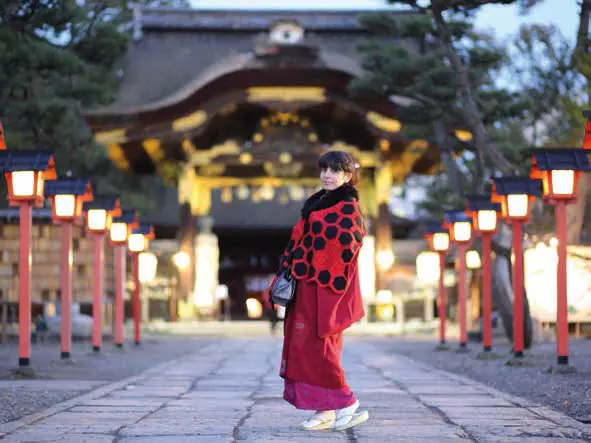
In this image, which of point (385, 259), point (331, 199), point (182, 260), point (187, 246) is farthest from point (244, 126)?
point (331, 199)

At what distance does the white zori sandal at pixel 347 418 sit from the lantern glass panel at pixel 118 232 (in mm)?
11037

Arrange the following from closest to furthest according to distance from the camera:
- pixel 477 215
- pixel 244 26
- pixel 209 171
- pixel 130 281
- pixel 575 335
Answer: pixel 477 215, pixel 575 335, pixel 130 281, pixel 209 171, pixel 244 26

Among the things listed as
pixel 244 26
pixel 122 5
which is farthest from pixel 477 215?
pixel 244 26

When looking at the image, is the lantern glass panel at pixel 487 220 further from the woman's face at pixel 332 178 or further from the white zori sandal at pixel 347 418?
the white zori sandal at pixel 347 418

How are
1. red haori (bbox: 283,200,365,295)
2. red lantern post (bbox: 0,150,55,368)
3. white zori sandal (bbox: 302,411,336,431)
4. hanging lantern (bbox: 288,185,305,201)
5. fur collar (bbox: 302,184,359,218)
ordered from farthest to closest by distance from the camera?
hanging lantern (bbox: 288,185,305,201), red lantern post (bbox: 0,150,55,368), fur collar (bbox: 302,184,359,218), red haori (bbox: 283,200,365,295), white zori sandal (bbox: 302,411,336,431)

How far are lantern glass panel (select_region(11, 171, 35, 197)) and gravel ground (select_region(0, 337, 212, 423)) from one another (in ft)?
5.82

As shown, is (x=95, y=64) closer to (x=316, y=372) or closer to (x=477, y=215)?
(x=477, y=215)

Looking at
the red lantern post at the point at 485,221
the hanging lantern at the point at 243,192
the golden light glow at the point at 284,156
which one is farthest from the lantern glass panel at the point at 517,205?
the hanging lantern at the point at 243,192

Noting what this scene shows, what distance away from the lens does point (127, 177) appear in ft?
103

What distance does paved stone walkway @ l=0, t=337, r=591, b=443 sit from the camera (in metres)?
5.98

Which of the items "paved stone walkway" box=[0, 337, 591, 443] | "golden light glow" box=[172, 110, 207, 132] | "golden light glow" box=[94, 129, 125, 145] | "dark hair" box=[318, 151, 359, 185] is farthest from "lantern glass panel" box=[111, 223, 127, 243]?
"golden light glow" box=[172, 110, 207, 132]

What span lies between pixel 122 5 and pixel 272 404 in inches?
456

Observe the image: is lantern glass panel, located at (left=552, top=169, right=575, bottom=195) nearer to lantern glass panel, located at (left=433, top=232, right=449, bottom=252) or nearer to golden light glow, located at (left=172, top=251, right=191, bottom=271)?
lantern glass panel, located at (left=433, top=232, right=449, bottom=252)

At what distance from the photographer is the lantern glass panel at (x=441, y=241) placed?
18.6m
